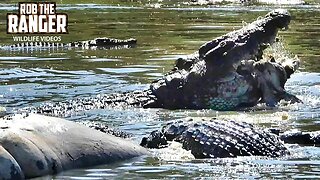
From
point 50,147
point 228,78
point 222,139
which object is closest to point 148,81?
point 228,78

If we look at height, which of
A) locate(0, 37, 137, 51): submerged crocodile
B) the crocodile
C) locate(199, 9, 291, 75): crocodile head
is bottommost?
locate(0, 37, 137, 51): submerged crocodile

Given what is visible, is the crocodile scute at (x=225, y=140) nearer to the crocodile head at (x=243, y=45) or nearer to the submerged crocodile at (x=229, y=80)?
the submerged crocodile at (x=229, y=80)

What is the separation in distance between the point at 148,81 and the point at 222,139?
21.2ft

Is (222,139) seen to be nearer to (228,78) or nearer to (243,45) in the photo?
(228,78)

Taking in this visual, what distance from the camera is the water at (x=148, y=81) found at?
8.21m

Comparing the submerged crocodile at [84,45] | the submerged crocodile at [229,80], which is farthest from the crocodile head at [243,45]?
the submerged crocodile at [84,45]

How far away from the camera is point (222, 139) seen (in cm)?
878

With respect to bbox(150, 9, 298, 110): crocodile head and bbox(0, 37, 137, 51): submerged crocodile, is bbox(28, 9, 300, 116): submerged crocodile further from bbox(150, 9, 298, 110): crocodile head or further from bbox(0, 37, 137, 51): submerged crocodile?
bbox(0, 37, 137, 51): submerged crocodile

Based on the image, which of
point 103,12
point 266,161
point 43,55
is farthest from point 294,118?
point 103,12

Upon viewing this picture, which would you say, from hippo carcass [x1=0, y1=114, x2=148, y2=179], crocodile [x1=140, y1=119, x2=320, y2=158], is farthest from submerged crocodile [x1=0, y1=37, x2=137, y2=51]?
hippo carcass [x1=0, y1=114, x2=148, y2=179]

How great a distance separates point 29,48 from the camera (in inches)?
835

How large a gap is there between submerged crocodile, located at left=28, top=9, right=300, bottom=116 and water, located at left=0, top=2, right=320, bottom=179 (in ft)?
0.96

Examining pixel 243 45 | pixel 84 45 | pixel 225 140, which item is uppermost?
pixel 243 45

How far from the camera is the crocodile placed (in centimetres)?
873
